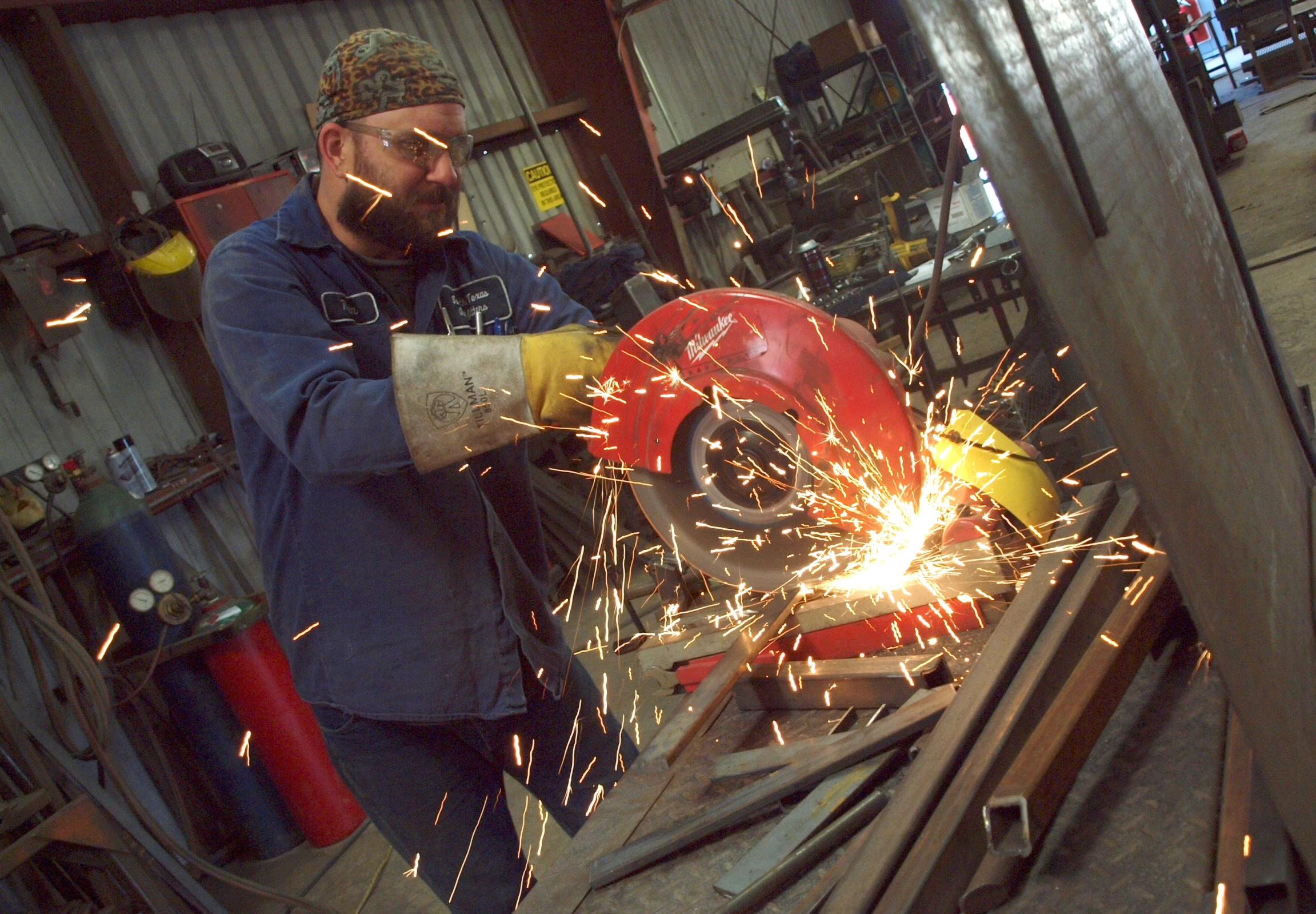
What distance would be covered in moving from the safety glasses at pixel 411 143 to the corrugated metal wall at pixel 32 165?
2.45 m

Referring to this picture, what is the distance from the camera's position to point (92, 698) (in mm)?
2736

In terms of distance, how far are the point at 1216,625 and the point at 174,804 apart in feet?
11.2

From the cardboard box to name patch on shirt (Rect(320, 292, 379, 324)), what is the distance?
8404mm

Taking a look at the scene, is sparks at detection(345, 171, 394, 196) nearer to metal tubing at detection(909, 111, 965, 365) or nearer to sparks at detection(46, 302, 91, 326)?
metal tubing at detection(909, 111, 965, 365)

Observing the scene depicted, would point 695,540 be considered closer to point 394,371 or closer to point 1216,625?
point 394,371

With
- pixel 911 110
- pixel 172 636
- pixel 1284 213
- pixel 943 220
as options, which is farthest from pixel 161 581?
pixel 911 110

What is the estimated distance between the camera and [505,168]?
18.8ft

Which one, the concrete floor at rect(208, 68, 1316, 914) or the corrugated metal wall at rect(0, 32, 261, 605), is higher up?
the corrugated metal wall at rect(0, 32, 261, 605)

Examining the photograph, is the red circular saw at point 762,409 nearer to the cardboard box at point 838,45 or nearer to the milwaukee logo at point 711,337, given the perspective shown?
the milwaukee logo at point 711,337

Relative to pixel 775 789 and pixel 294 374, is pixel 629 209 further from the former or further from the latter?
pixel 775 789

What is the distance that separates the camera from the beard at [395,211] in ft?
5.30

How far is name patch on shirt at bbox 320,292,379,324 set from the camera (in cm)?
158

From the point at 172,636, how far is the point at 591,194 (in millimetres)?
3943

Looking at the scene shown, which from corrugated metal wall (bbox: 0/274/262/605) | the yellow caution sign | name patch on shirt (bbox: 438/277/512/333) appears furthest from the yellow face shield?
the yellow caution sign
